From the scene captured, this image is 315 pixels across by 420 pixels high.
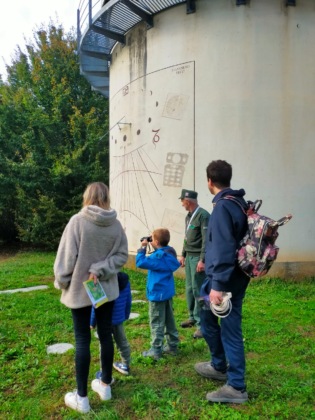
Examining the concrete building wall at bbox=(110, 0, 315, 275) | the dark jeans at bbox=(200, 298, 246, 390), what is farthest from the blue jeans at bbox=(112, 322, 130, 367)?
the concrete building wall at bbox=(110, 0, 315, 275)

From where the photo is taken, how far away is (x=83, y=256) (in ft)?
10.0

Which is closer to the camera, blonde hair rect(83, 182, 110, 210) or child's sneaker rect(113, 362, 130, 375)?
blonde hair rect(83, 182, 110, 210)

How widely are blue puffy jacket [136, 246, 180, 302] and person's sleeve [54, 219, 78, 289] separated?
1.05 meters

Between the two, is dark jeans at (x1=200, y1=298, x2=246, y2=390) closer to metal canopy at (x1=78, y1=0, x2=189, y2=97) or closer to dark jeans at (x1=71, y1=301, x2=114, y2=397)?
dark jeans at (x1=71, y1=301, x2=114, y2=397)

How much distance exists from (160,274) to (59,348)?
5.09 ft

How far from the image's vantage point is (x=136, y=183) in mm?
9305

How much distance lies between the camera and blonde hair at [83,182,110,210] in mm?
3162

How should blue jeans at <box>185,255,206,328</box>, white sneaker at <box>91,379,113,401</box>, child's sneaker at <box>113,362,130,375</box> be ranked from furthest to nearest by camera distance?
blue jeans at <box>185,255,206,328</box>
child's sneaker at <box>113,362,130,375</box>
white sneaker at <box>91,379,113,401</box>

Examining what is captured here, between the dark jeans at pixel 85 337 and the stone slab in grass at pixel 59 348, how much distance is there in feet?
4.62

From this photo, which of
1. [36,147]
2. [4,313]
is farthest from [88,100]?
[4,313]

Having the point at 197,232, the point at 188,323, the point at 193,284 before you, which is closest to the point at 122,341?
the point at 193,284

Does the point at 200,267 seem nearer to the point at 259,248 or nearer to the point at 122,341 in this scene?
the point at 122,341

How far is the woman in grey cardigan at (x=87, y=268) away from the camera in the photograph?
9.94 ft

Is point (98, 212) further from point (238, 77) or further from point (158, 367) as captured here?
point (238, 77)
